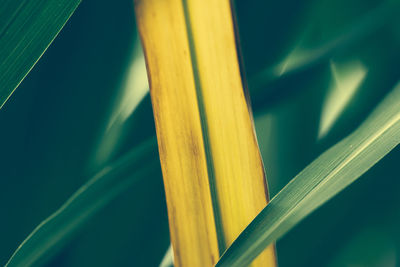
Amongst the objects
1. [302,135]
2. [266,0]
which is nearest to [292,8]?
[266,0]

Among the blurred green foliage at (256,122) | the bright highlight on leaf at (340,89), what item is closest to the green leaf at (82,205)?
the blurred green foliage at (256,122)

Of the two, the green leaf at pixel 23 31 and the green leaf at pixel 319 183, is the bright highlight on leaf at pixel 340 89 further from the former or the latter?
the green leaf at pixel 23 31

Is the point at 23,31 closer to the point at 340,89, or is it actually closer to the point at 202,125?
Result: the point at 202,125

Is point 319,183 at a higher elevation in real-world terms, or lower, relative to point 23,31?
lower

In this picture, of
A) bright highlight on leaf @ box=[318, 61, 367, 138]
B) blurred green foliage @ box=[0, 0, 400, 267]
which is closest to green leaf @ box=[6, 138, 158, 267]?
blurred green foliage @ box=[0, 0, 400, 267]

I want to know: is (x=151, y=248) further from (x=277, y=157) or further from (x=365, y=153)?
(x=365, y=153)

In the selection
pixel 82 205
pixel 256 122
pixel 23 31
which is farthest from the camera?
pixel 256 122

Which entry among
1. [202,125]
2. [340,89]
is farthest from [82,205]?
[340,89]
